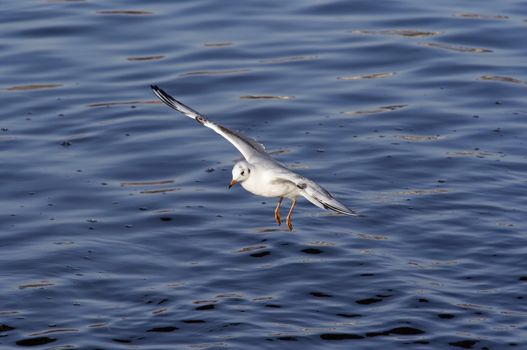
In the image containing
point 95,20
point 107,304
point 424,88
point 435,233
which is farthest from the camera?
point 95,20

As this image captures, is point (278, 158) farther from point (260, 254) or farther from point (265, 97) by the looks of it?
point (260, 254)

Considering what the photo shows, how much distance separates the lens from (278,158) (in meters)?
19.5

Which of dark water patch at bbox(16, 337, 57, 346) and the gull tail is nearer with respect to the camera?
the gull tail

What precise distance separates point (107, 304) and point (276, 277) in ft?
7.42

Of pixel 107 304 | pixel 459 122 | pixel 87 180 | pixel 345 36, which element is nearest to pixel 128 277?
pixel 107 304

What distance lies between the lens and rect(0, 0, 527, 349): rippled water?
1474 cm

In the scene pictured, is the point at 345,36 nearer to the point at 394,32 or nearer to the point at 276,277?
the point at 394,32

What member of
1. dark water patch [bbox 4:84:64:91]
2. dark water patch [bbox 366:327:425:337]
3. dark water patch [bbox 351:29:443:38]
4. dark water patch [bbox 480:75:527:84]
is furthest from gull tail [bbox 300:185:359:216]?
dark water patch [bbox 351:29:443:38]

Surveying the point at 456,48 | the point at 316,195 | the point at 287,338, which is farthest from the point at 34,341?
the point at 456,48

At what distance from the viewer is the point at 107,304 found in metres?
15.1

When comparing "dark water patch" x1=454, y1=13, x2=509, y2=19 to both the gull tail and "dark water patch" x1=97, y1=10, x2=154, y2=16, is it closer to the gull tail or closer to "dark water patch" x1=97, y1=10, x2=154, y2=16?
"dark water patch" x1=97, y1=10, x2=154, y2=16

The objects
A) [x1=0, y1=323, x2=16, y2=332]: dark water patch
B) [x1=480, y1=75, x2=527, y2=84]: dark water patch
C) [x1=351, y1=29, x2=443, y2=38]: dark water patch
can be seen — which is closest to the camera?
[x1=0, y1=323, x2=16, y2=332]: dark water patch

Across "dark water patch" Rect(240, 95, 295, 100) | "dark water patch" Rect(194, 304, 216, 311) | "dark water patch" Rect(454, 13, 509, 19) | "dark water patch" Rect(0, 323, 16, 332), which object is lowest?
"dark water patch" Rect(0, 323, 16, 332)

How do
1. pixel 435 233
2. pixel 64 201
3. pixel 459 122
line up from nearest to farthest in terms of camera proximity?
pixel 435 233, pixel 64 201, pixel 459 122
